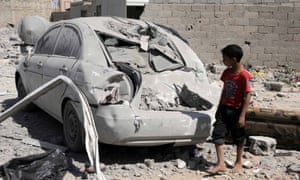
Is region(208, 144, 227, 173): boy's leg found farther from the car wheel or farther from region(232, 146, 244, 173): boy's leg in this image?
the car wheel

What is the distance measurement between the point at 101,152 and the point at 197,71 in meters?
1.61

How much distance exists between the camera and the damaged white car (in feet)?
13.0

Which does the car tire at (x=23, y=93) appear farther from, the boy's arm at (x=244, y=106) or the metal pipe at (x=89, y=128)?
the boy's arm at (x=244, y=106)

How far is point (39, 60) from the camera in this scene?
557 cm

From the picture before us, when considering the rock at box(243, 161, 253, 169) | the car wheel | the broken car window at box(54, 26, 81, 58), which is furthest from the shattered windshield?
the rock at box(243, 161, 253, 169)

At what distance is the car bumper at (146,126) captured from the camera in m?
3.90

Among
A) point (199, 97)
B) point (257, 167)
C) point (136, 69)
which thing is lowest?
point (257, 167)

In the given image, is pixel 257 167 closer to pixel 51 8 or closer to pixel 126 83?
pixel 126 83

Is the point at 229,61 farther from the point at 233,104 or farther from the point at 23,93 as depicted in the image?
the point at 23,93

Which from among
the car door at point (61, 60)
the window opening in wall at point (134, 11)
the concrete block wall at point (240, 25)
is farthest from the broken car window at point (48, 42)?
the window opening in wall at point (134, 11)

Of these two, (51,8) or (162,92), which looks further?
(51,8)

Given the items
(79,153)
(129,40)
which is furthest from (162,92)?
(79,153)

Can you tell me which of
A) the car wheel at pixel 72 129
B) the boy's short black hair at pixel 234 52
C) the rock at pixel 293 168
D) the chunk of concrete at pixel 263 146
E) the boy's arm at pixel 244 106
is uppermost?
the boy's short black hair at pixel 234 52

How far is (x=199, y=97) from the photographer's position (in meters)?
4.59
